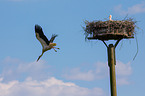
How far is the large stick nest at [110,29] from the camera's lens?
1092cm

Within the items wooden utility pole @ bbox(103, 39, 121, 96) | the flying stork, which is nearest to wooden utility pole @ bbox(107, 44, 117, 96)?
wooden utility pole @ bbox(103, 39, 121, 96)

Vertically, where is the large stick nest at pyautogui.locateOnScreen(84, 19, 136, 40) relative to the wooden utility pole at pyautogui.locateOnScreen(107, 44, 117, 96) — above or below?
above

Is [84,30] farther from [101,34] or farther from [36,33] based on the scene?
[36,33]

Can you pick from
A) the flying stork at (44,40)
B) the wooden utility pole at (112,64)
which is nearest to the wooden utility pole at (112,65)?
the wooden utility pole at (112,64)

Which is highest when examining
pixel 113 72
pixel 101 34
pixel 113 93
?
pixel 101 34

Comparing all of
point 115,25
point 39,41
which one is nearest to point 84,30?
point 115,25

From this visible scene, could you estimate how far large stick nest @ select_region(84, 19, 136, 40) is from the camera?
10.9 metres

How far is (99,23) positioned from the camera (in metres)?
Result: 11.1

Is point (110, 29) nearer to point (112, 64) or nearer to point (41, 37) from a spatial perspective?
point (112, 64)

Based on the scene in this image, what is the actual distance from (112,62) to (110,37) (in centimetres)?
88

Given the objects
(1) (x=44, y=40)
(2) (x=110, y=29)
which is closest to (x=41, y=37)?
(1) (x=44, y=40)

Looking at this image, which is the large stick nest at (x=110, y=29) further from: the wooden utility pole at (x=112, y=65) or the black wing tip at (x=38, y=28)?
the black wing tip at (x=38, y=28)

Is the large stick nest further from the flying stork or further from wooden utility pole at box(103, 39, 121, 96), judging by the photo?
the flying stork

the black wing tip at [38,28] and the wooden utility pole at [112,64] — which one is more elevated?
the black wing tip at [38,28]
